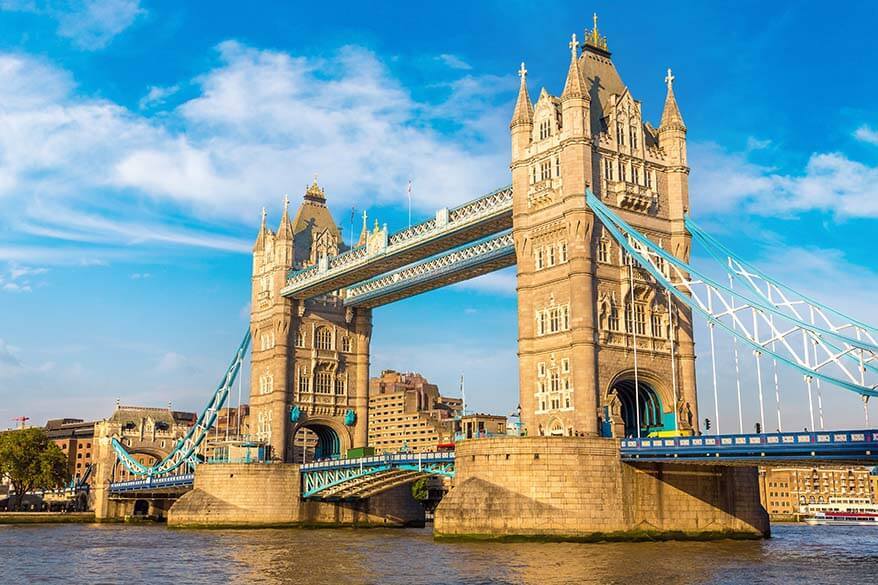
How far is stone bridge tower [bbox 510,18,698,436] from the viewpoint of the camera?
2517 inches

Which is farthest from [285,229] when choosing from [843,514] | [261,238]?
[843,514]

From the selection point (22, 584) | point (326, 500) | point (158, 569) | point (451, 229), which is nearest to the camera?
point (22, 584)

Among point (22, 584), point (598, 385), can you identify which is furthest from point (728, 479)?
point (22, 584)

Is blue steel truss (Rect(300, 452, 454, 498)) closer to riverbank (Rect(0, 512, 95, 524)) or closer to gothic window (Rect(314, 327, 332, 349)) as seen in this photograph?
gothic window (Rect(314, 327, 332, 349))

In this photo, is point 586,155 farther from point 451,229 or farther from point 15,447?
point 15,447

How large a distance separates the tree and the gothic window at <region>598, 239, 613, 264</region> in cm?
8606

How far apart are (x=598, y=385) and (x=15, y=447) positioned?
8644cm

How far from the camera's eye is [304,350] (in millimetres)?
98250

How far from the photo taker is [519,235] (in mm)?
68750

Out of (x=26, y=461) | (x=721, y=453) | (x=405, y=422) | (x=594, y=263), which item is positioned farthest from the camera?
(x=405, y=422)

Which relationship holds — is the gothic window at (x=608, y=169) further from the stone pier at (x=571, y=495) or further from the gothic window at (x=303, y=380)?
the gothic window at (x=303, y=380)

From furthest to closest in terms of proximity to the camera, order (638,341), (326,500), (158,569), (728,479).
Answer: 1. (326,500)
2. (638,341)
3. (728,479)
4. (158,569)

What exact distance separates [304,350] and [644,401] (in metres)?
40.1

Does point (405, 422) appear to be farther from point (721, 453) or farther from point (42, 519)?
point (721, 453)
